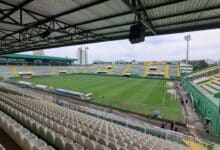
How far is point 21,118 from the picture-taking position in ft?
19.2

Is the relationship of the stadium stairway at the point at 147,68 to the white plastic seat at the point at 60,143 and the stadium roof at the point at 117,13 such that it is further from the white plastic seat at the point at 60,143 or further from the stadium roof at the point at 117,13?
the white plastic seat at the point at 60,143

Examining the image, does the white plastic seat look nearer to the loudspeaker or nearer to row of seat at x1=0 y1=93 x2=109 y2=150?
row of seat at x1=0 y1=93 x2=109 y2=150

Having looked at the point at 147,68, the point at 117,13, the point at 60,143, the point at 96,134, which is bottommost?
the point at 96,134

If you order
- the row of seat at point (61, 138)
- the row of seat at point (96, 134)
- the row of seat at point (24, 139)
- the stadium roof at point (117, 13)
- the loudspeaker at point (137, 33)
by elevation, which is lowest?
the row of seat at point (96, 134)

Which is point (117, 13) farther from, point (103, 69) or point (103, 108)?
point (103, 69)

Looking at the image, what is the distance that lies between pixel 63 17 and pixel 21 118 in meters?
4.83

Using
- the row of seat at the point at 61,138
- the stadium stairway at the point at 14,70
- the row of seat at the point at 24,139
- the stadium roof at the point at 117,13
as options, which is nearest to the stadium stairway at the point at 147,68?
the stadium stairway at the point at 14,70

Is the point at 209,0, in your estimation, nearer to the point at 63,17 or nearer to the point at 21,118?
the point at 63,17

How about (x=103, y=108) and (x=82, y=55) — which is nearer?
(x=103, y=108)

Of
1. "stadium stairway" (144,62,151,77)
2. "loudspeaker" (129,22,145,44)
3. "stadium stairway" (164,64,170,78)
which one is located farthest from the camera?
"stadium stairway" (144,62,151,77)

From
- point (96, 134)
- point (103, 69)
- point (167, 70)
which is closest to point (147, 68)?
point (167, 70)

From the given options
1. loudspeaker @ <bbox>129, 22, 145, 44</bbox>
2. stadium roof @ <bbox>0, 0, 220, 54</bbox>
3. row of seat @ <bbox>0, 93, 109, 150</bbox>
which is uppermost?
stadium roof @ <bbox>0, 0, 220, 54</bbox>

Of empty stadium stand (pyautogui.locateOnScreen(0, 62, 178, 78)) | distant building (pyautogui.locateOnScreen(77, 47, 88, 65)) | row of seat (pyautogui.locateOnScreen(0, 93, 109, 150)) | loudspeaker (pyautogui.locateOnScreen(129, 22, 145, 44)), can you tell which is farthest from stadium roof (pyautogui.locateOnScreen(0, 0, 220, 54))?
distant building (pyautogui.locateOnScreen(77, 47, 88, 65))

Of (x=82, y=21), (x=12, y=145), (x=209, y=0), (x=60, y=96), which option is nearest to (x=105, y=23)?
(x=82, y=21)
